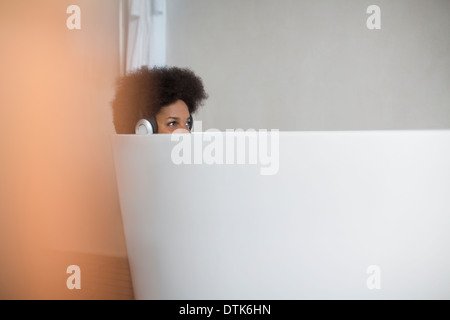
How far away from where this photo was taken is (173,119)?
→ 143cm

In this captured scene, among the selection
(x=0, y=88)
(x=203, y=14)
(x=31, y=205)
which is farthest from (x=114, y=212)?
(x=203, y=14)

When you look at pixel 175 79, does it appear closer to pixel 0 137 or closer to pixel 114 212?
pixel 114 212

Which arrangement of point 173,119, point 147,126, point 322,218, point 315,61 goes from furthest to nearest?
point 315,61
point 173,119
point 147,126
point 322,218

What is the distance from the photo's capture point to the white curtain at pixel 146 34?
181 centimetres

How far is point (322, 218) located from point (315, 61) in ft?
4.32

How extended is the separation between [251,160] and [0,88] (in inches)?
19.2

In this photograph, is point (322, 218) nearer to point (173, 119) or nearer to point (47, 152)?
point (47, 152)

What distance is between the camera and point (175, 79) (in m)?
1.55

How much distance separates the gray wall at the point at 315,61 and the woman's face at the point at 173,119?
61cm

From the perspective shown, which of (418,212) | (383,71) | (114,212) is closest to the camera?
(418,212)

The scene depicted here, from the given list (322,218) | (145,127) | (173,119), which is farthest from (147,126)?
(322,218)

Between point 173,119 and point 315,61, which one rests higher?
point 315,61

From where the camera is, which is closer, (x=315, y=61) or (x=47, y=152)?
(x=47, y=152)
